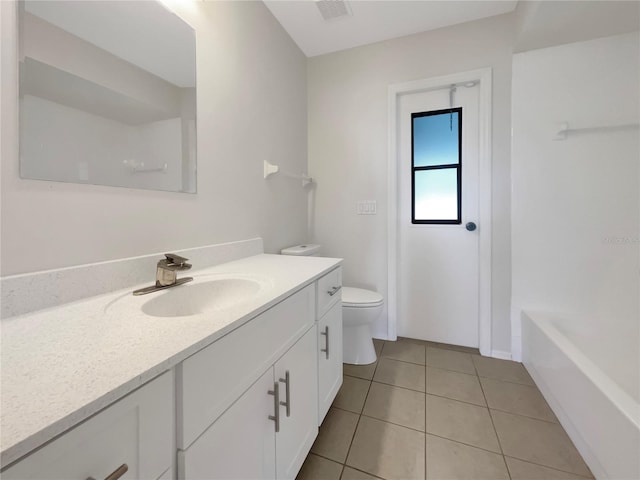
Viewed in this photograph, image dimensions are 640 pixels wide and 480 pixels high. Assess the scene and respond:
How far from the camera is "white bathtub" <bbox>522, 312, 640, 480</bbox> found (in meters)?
0.88

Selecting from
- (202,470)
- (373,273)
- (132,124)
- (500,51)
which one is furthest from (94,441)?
(500,51)

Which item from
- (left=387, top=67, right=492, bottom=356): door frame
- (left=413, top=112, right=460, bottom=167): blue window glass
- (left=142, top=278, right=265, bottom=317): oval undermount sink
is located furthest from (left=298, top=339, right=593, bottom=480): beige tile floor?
(left=413, top=112, right=460, bottom=167): blue window glass

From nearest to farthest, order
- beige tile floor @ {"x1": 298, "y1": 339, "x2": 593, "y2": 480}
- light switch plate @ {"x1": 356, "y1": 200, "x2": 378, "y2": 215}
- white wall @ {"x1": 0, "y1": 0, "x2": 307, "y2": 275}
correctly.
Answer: white wall @ {"x1": 0, "y1": 0, "x2": 307, "y2": 275} → beige tile floor @ {"x1": 298, "y1": 339, "x2": 593, "y2": 480} → light switch plate @ {"x1": 356, "y1": 200, "x2": 378, "y2": 215}

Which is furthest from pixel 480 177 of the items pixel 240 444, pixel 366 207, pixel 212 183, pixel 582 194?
pixel 240 444

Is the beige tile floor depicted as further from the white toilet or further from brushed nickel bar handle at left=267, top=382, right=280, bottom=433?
brushed nickel bar handle at left=267, top=382, right=280, bottom=433

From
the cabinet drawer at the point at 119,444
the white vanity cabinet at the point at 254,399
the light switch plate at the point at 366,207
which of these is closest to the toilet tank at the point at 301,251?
the light switch plate at the point at 366,207

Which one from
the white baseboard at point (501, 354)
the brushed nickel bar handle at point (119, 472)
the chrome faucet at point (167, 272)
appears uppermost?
the chrome faucet at point (167, 272)

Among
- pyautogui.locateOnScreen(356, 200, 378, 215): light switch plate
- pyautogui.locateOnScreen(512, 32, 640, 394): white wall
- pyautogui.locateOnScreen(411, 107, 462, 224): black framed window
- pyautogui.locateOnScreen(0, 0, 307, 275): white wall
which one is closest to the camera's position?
pyautogui.locateOnScreen(0, 0, 307, 275): white wall

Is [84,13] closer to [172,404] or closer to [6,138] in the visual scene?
[6,138]

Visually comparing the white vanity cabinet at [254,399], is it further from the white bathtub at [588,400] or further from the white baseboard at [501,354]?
the white baseboard at [501,354]

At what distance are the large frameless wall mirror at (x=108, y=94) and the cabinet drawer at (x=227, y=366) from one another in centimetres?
69

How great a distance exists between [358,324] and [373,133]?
1.48 metres

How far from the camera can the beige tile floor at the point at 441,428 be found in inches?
42.4

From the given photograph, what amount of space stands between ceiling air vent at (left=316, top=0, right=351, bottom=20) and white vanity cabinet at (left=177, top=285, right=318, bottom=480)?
182 centimetres
